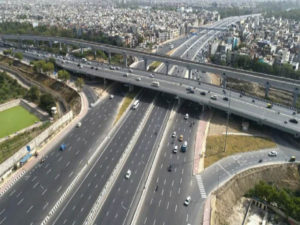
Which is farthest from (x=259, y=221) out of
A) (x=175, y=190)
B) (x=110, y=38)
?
(x=110, y=38)

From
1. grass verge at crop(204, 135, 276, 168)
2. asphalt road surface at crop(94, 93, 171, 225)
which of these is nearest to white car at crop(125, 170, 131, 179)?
asphalt road surface at crop(94, 93, 171, 225)

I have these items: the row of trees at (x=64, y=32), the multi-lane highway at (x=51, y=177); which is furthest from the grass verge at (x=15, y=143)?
the row of trees at (x=64, y=32)

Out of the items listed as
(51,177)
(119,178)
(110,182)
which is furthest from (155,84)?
(51,177)

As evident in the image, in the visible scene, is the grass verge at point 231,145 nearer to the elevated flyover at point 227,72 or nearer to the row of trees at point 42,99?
the elevated flyover at point 227,72

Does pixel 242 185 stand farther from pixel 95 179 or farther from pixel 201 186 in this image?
pixel 95 179

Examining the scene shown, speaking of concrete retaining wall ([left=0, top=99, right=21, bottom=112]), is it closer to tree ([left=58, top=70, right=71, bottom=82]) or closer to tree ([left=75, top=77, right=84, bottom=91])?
tree ([left=58, top=70, right=71, bottom=82])

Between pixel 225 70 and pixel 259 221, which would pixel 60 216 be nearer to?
pixel 259 221
